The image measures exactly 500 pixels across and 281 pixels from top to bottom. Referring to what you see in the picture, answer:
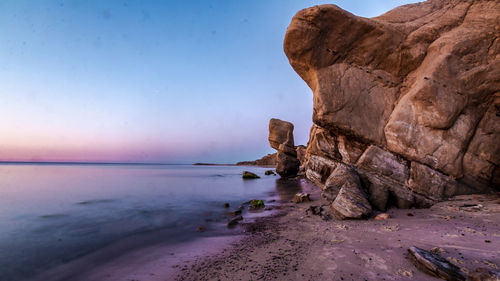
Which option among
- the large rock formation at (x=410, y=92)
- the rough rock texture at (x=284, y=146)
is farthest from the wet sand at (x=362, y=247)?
the rough rock texture at (x=284, y=146)

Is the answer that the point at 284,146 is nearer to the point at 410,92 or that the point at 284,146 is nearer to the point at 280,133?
the point at 280,133

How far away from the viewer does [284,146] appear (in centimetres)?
3769

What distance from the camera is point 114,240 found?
29.7 ft

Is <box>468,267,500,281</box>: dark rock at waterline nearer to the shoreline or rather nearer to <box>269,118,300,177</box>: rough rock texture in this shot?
the shoreline

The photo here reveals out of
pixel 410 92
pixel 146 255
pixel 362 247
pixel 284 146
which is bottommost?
pixel 146 255

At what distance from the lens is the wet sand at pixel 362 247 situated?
443 centimetres

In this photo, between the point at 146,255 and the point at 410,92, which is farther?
the point at 410,92

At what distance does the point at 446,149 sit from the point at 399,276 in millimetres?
8224

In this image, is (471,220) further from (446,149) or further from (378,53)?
(378,53)

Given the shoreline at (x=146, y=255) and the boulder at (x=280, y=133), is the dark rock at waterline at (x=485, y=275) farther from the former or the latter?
the boulder at (x=280, y=133)

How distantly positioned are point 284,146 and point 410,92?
27876mm

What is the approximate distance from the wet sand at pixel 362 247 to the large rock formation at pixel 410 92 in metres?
1.43

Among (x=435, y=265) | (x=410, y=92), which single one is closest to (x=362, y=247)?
(x=435, y=265)

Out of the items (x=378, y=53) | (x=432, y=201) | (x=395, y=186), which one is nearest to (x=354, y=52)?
(x=378, y=53)
